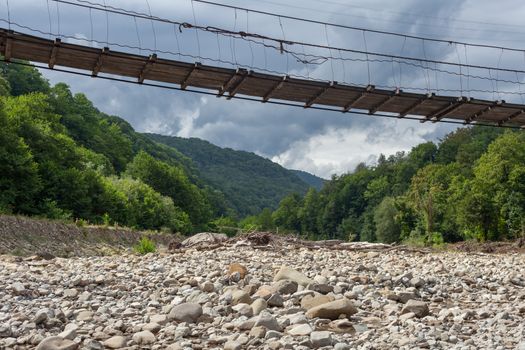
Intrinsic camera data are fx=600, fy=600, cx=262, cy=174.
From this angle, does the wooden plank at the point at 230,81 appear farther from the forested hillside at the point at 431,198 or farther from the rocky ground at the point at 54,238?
the forested hillside at the point at 431,198

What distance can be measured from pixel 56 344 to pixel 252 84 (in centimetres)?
1032

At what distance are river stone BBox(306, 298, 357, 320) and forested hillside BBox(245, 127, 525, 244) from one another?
17437 millimetres

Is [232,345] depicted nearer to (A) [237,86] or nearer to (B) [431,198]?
(A) [237,86]

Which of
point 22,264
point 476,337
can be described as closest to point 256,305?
point 476,337

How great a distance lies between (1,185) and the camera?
Result: 3888cm

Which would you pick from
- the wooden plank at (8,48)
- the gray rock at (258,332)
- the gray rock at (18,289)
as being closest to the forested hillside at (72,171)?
the wooden plank at (8,48)

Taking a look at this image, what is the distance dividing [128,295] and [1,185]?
1233 inches

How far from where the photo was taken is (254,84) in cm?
1673

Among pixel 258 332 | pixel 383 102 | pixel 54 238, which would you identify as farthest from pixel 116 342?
pixel 54 238

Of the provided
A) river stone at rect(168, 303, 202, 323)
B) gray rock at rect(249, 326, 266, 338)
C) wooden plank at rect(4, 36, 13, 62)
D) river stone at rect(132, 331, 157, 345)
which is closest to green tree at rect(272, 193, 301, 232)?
wooden plank at rect(4, 36, 13, 62)

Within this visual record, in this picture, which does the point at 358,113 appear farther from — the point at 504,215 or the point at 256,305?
the point at 504,215

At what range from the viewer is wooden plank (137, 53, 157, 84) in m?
15.1

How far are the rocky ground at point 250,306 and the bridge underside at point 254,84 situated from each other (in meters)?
4.86

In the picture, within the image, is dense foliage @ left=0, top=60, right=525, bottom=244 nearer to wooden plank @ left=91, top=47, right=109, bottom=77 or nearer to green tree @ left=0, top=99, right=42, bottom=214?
green tree @ left=0, top=99, right=42, bottom=214
